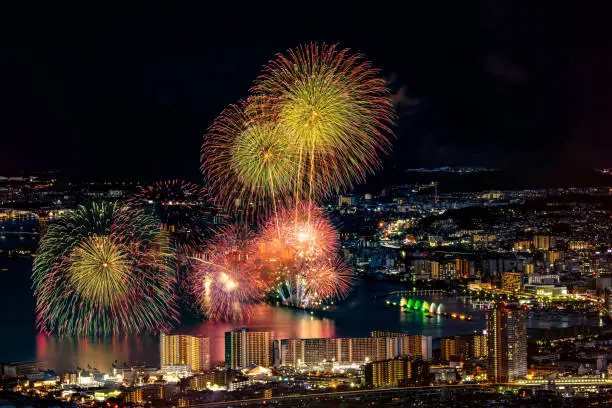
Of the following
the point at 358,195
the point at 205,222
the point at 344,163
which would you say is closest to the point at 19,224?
the point at 358,195

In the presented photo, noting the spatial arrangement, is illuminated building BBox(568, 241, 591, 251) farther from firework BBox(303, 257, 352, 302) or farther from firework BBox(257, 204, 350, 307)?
firework BBox(257, 204, 350, 307)

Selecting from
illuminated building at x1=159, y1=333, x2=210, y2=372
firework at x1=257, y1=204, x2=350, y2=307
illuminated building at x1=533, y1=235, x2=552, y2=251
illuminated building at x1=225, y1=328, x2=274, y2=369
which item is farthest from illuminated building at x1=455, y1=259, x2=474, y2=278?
illuminated building at x1=159, y1=333, x2=210, y2=372

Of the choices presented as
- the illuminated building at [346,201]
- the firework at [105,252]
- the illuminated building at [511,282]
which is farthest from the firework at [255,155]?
the illuminated building at [346,201]

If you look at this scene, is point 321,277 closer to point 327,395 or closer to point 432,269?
point 327,395

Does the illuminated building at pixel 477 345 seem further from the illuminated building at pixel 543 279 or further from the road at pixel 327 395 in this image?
the illuminated building at pixel 543 279

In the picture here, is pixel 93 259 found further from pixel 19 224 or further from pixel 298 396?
pixel 19 224

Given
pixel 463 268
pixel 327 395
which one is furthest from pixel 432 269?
pixel 327 395
